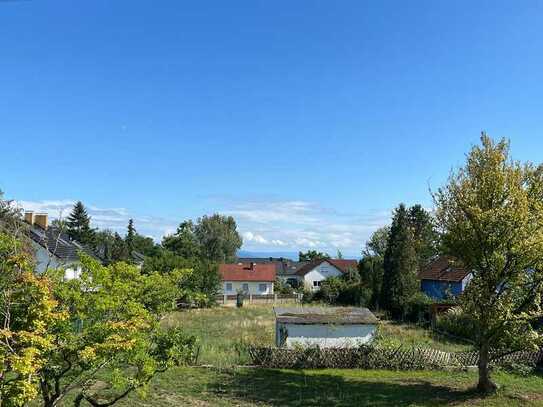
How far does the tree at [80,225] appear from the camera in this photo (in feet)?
288

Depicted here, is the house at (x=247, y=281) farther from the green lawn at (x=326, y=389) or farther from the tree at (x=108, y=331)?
the tree at (x=108, y=331)

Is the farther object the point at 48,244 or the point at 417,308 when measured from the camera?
the point at 417,308

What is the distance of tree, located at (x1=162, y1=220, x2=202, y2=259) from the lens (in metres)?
77.9

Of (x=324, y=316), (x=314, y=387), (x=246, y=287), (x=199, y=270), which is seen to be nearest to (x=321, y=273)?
(x=246, y=287)

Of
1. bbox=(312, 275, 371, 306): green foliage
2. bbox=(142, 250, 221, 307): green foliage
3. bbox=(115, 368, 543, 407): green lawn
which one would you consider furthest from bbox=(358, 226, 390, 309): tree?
bbox=(115, 368, 543, 407): green lawn

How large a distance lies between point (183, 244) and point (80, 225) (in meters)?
24.5

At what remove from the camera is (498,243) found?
16.9 m

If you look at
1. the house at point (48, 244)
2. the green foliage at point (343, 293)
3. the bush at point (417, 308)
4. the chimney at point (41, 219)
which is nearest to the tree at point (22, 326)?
the house at point (48, 244)

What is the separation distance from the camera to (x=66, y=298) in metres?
9.88

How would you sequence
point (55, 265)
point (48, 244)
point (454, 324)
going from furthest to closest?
point (48, 244)
point (55, 265)
point (454, 324)

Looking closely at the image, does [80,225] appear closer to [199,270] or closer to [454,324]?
[199,270]

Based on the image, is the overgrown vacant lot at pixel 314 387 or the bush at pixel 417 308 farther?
the bush at pixel 417 308

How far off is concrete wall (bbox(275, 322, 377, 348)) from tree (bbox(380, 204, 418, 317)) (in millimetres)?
17233

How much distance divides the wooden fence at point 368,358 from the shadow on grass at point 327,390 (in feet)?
4.72
